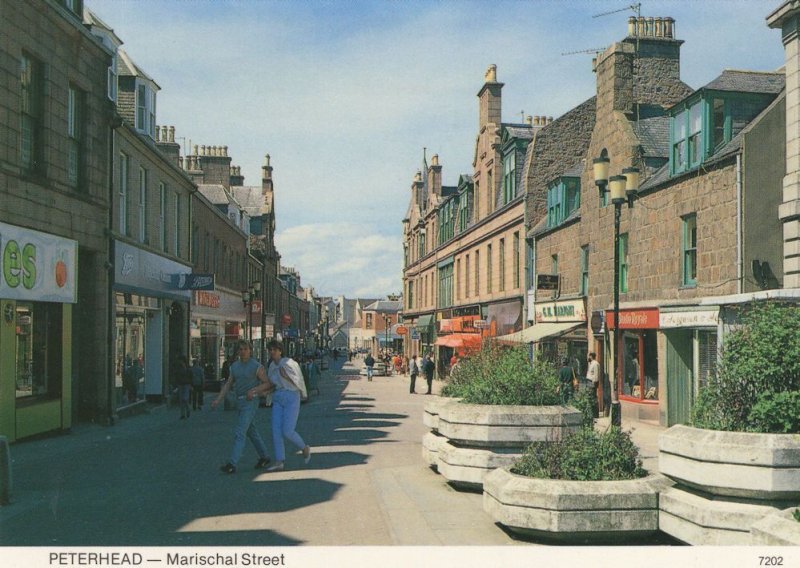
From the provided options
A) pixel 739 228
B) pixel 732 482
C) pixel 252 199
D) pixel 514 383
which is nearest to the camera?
pixel 732 482

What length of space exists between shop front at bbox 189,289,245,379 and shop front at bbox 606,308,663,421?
52.4 ft

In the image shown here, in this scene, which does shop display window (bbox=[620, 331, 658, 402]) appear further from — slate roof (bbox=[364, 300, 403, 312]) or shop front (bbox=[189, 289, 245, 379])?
slate roof (bbox=[364, 300, 403, 312])

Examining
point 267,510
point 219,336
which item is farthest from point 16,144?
point 219,336

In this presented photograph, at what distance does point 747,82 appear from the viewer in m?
19.6

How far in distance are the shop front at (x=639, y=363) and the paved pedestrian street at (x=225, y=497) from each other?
840 centimetres

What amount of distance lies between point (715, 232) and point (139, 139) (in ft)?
49.5

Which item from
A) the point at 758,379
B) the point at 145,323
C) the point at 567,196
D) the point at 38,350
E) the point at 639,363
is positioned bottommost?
the point at 639,363

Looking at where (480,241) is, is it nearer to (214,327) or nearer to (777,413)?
(214,327)

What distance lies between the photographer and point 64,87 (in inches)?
690

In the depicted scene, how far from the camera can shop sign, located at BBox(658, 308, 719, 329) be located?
17688 mm

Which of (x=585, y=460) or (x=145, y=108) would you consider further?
(x=145, y=108)

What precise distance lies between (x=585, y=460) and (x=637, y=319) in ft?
52.2

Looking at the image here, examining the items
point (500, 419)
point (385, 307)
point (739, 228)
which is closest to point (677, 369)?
point (739, 228)

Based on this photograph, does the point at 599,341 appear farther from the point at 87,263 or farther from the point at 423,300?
the point at 423,300
